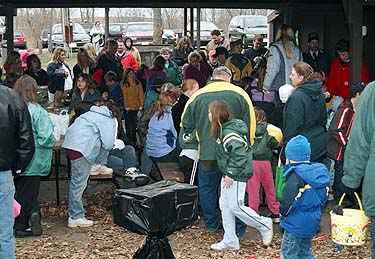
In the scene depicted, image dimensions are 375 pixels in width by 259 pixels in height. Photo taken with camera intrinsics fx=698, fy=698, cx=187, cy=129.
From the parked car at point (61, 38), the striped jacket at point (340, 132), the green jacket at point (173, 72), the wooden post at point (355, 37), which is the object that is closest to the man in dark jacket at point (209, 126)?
the striped jacket at point (340, 132)

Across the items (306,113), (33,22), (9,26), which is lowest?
(306,113)

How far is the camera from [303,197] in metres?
5.20

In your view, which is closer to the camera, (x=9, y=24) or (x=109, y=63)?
(x=109, y=63)

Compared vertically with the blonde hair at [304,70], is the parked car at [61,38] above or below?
above

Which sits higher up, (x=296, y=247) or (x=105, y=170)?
(x=105, y=170)

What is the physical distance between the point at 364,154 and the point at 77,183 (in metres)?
3.53

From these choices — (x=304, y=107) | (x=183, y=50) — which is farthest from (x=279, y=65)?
(x=183, y=50)

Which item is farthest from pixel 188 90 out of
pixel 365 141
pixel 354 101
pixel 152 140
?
pixel 365 141

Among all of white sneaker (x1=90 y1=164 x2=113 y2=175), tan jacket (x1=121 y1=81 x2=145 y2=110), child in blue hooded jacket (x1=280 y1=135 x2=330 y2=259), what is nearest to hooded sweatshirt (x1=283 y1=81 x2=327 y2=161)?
child in blue hooded jacket (x1=280 y1=135 x2=330 y2=259)

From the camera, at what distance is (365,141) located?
14.9 feet

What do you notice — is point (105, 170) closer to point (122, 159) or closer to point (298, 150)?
point (122, 159)

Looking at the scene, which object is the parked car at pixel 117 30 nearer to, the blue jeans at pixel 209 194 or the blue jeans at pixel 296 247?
the blue jeans at pixel 209 194

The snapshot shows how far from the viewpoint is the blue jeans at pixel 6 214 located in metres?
5.09

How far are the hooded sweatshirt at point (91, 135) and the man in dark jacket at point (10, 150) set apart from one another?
181 centimetres
